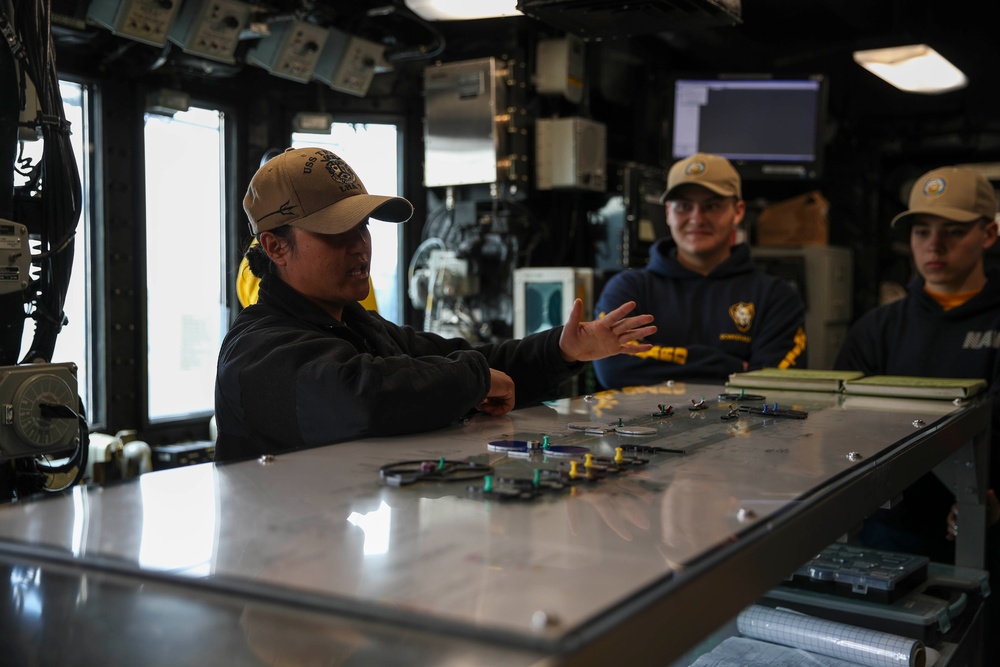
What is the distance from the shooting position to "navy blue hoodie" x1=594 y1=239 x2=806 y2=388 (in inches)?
111

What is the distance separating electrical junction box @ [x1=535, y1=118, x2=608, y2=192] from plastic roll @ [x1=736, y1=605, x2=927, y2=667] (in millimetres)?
3259

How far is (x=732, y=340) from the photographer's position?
291 centimetres

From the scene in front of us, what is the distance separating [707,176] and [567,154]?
198cm

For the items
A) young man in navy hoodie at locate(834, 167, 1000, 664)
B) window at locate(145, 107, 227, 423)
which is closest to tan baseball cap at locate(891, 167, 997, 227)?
young man in navy hoodie at locate(834, 167, 1000, 664)

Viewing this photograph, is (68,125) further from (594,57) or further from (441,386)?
(594,57)

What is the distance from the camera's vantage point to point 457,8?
165 inches

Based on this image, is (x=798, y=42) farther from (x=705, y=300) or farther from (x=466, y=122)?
(x=705, y=300)

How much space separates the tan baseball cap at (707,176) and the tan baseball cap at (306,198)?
4.72 feet

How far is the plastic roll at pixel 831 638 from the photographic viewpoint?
5.67 ft

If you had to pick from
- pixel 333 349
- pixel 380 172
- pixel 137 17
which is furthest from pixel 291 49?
pixel 333 349

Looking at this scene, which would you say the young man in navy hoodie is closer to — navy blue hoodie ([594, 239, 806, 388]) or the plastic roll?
navy blue hoodie ([594, 239, 806, 388])

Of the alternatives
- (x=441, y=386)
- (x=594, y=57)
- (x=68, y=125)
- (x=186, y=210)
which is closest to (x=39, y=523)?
(x=441, y=386)

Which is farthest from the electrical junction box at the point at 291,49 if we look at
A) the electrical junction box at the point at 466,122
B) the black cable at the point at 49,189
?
the black cable at the point at 49,189

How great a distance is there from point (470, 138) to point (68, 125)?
265 centimetres
